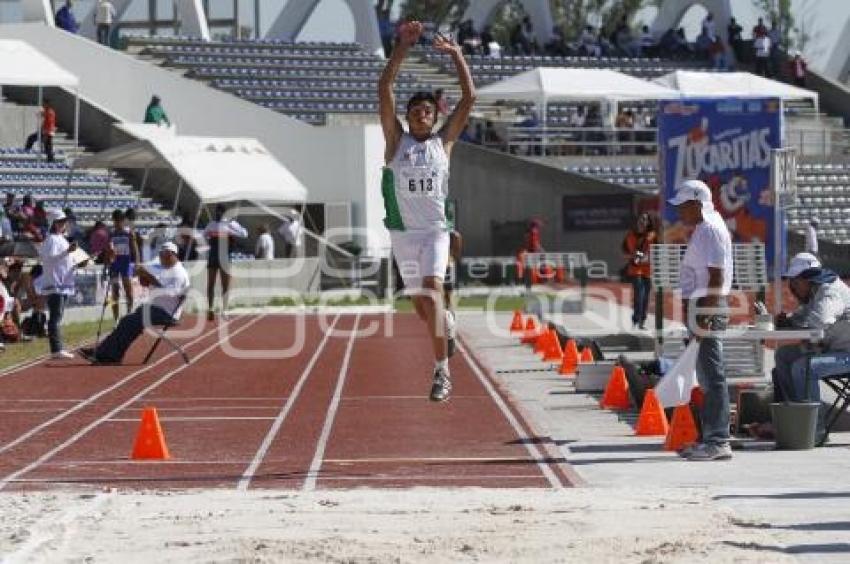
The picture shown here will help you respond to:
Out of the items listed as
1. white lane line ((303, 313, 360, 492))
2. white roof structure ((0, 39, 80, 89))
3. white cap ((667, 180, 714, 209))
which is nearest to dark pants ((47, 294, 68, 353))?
white lane line ((303, 313, 360, 492))

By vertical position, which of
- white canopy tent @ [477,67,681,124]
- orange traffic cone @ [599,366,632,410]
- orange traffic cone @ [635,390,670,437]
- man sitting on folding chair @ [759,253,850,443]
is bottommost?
orange traffic cone @ [599,366,632,410]

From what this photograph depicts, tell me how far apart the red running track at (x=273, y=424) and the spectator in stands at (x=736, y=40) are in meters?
35.8

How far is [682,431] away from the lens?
46.3 ft

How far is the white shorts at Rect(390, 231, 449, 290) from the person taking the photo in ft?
45.3

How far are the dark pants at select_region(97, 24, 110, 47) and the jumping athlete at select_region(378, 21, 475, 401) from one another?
3773 centimetres

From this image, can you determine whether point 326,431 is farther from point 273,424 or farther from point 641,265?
point 641,265

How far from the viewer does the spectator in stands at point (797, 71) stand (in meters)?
59.0

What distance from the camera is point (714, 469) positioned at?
1295 centimetres

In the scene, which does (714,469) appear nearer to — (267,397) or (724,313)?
(724,313)

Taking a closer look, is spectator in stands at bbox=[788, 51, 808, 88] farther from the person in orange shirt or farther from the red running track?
the red running track

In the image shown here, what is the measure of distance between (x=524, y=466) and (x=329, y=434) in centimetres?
260

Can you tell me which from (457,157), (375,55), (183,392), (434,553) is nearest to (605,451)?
(434,553)

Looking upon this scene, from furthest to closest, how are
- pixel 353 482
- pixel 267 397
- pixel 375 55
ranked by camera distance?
1. pixel 375 55
2. pixel 267 397
3. pixel 353 482

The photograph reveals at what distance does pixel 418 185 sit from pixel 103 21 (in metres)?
38.1
